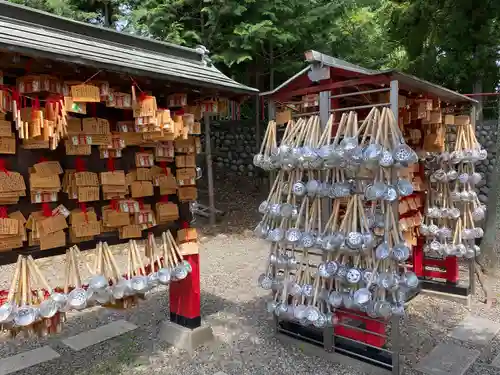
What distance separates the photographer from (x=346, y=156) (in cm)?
375

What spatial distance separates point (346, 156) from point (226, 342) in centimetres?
256

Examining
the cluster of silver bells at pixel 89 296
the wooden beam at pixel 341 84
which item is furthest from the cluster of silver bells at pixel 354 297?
the wooden beam at pixel 341 84

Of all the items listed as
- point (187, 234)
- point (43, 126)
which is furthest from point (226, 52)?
point (43, 126)

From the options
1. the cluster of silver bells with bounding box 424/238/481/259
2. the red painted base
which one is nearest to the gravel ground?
the red painted base

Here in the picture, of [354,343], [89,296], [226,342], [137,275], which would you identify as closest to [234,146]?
[226,342]

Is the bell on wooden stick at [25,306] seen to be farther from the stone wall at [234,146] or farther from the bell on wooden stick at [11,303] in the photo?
the stone wall at [234,146]

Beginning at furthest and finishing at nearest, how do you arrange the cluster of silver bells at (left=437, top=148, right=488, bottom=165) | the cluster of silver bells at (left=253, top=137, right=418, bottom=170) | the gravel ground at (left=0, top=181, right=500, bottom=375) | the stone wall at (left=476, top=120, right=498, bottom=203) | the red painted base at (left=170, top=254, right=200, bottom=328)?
the stone wall at (left=476, top=120, right=498, bottom=203), the cluster of silver bells at (left=437, top=148, right=488, bottom=165), the red painted base at (left=170, top=254, right=200, bottom=328), the gravel ground at (left=0, top=181, right=500, bottom=375), the cluster of silver bells at (left=253, top=137, right=418, bottom=170)

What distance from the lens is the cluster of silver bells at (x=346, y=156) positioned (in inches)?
143

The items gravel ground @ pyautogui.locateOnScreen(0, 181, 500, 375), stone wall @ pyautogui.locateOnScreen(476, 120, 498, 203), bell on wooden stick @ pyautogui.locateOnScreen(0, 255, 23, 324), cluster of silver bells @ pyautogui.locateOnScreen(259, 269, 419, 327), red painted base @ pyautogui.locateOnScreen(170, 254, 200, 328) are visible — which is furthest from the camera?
stone wall @ pyautogui.locateOnScreen(476, 120, 498, 203)

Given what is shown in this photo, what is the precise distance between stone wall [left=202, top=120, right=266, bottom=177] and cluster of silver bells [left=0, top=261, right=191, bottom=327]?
8.31m

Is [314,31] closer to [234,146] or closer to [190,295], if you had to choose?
[234,146]

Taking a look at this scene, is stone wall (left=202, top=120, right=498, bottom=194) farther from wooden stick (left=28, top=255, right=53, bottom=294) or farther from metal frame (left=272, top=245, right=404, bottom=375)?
wooden stick (left=28, top=255, right=53, bottom=294)

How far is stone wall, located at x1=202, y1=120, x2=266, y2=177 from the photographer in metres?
12.6

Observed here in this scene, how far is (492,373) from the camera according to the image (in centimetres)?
407
